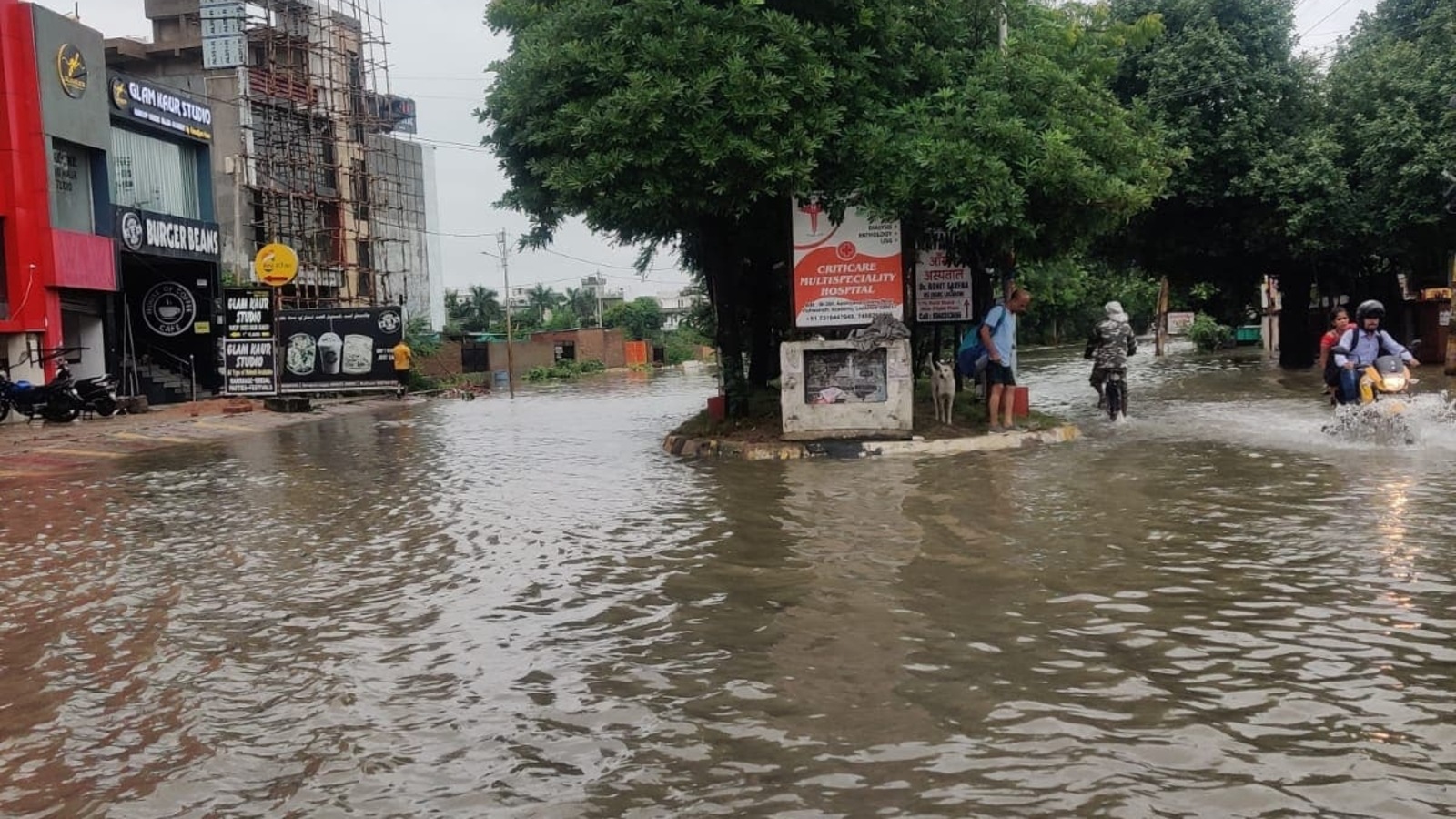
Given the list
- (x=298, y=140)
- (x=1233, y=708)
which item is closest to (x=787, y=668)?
(x=1233, y=708)

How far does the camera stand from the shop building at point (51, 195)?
23406mm

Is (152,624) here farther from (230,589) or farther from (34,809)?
(34,809)

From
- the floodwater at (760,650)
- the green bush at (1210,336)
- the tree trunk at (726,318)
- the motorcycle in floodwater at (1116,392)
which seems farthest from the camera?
the green bush at (1210,336)

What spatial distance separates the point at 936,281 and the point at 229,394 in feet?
56.1

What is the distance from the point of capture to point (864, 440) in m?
13.4

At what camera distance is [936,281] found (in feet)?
55.6

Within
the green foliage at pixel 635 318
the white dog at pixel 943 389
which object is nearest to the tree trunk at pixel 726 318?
the white dog at pixel 943 389

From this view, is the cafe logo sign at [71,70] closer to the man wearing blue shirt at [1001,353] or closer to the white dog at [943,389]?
the white dog at [943,389]

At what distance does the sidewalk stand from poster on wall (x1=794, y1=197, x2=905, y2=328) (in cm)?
981

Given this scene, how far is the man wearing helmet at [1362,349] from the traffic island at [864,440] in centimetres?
302

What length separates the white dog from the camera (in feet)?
46.6

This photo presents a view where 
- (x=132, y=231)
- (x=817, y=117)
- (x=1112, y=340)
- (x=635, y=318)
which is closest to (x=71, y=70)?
(x=132, y=231)

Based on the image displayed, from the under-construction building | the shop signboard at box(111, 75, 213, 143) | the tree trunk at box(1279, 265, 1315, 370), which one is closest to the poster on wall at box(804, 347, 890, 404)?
the tree trunk at box(1279, 265, 1315, 370)

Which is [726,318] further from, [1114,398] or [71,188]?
[71,188]
